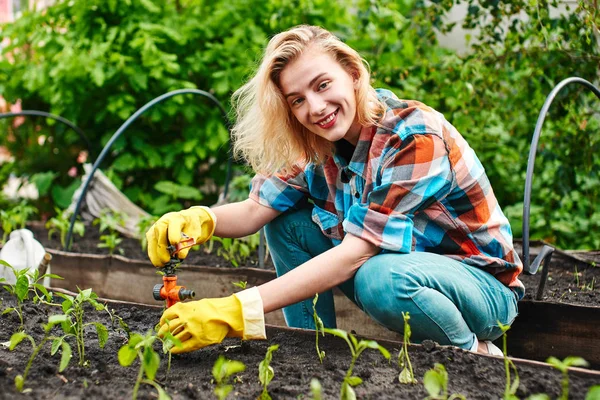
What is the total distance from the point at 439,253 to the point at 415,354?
44 centimetres

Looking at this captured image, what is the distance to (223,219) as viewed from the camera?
2113 mm

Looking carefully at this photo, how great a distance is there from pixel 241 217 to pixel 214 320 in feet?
1.98

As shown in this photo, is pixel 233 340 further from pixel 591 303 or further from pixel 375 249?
pixel 591 303

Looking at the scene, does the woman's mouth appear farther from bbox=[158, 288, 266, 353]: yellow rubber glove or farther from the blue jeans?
bbox=[158, 288, 266, 353]: yellow rubber glove

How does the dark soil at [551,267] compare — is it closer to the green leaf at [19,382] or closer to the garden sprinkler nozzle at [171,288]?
the garden sprinkler nozzle at [171,288]

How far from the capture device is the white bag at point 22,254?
97.2 inches

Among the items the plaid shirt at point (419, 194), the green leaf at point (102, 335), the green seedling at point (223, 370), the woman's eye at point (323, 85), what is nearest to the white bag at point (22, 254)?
the green leaf at point (102, 335)

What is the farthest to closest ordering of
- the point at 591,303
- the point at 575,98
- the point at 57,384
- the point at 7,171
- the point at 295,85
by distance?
1. the point at 7,171
2. the point at 575,98
3. the point at 591,303
4. the point at 295,85
5. the point at 57,384

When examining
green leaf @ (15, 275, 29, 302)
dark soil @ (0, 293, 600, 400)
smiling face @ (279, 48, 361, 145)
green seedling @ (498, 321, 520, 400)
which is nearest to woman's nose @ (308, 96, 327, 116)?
smiling face @ (279, 48, 361, 145)

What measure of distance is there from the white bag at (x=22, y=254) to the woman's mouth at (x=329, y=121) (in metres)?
1.28

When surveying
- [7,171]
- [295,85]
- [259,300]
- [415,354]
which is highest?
[295,85]

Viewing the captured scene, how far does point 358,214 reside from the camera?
1.74m

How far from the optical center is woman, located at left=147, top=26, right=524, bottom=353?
67.0 inches

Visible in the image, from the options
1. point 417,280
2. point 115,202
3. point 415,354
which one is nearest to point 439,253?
point 417,280
